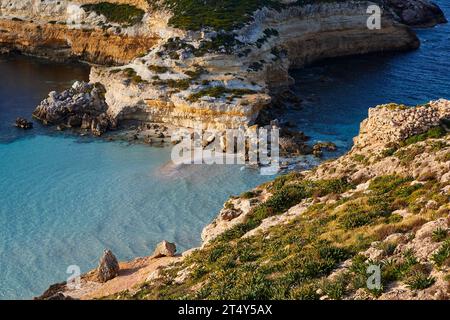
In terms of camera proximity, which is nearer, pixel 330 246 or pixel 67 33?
pixel 330 246

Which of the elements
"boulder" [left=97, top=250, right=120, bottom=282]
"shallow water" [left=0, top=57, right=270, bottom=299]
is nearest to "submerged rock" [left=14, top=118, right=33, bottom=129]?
"shallow water" [left=0, top=57, right=270, bottom=299]

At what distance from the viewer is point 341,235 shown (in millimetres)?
25547

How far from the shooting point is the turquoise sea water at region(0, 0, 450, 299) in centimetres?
4050

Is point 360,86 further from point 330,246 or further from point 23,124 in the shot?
point 330,246

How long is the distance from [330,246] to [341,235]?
1.15 metres

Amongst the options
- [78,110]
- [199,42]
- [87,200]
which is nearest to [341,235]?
[87,200]

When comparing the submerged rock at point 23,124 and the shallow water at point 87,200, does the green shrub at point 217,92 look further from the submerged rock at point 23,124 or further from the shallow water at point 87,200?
the submerged rock at point 23,124

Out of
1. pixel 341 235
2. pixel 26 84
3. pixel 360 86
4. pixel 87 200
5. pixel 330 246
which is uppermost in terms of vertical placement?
pixel 341 235

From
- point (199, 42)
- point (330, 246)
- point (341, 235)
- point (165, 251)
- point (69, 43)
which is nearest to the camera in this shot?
point (330, 246)

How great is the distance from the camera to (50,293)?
110ft

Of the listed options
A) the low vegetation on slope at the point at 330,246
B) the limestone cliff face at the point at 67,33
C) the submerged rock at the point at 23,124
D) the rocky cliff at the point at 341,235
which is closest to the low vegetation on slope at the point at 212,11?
the limestone cliff face at the point at 67,33

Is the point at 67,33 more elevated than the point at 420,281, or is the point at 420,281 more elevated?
the point at 67,33
